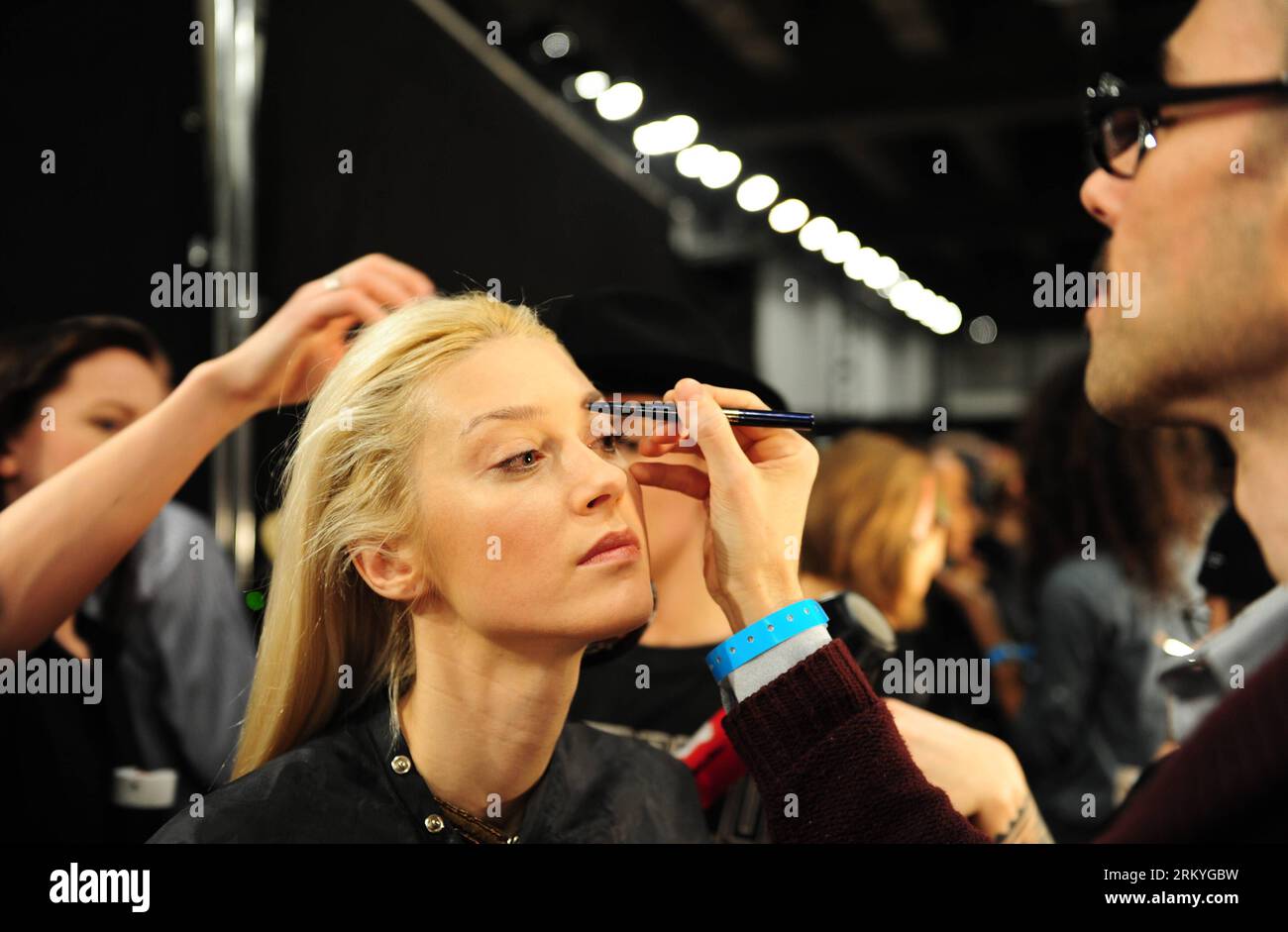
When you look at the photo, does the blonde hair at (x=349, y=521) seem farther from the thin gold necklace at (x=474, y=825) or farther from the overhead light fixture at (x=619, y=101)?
the overhead light fixture at (x=619, y=101)

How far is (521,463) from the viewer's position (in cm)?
112

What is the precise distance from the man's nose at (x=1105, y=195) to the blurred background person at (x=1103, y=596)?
1.27m

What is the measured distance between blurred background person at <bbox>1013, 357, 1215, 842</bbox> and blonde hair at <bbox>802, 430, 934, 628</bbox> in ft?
1.96

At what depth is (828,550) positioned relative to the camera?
2.17 meters

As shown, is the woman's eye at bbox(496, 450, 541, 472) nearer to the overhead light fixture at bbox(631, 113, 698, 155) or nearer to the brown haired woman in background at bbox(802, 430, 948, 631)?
the overhead light fixture at bbox(631, 113, 698, 155)

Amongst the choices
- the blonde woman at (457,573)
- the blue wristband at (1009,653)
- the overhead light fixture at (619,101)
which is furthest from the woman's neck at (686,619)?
the blue wristband at (1009,653)

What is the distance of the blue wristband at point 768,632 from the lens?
1043mm

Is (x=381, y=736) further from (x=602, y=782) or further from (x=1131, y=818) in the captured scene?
(x=1131, y=818)

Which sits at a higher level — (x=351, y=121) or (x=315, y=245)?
(x=351, y=121)

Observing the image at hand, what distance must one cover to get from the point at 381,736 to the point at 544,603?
0.88 feet

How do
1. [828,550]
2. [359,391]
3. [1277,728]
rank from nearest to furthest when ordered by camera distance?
[1277,728] < [359,391] < [828,550]
